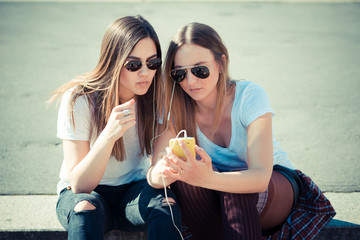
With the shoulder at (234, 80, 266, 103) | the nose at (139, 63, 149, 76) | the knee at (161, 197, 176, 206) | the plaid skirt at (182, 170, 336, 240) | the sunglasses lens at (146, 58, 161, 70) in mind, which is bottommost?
the plaid skirt at (182, 170, 336, 240)

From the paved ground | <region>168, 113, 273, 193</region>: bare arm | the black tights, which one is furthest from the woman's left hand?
the paved ground

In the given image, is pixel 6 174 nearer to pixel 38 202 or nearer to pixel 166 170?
pixel 38 202

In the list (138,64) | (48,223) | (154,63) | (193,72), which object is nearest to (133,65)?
(138,64)

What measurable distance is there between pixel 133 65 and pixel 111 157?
69 centimetres

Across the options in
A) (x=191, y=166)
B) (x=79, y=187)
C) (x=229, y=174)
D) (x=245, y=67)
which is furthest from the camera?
(x=245, y=67)

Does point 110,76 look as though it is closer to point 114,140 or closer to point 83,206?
point 114,140

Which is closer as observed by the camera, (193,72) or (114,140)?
(114,140)

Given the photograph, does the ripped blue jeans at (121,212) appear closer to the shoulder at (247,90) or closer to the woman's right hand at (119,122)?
the woman's right hand at (119,122)

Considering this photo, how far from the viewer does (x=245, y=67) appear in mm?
7344

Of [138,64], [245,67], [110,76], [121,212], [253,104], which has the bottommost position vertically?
[245,67]

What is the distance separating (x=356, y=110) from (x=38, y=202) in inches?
162

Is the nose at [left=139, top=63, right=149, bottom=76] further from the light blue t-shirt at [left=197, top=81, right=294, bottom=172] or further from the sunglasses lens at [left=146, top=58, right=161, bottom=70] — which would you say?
the light blue t-shirt at [left=197, top=81, right=294, bottom=172]

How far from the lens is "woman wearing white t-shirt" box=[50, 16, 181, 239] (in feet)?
8.61

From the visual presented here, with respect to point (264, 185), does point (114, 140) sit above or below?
above
